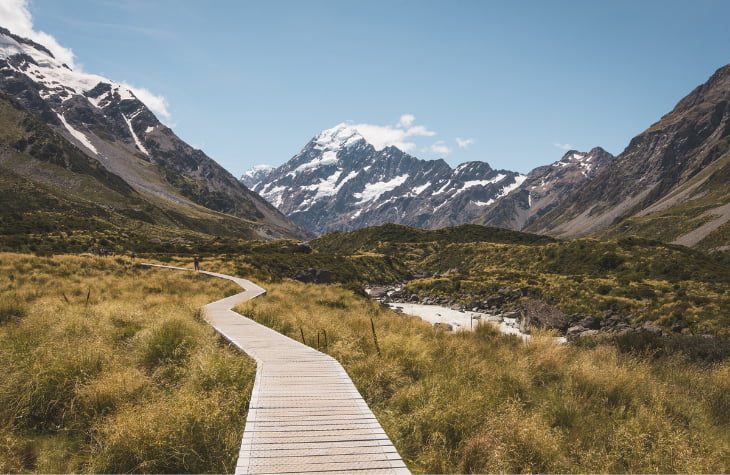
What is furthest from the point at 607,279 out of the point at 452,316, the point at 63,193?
the point at 63,193

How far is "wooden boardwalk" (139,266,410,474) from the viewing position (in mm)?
4672

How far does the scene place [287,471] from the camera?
4.49 metres

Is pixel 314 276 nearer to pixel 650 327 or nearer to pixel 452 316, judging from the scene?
pixel 452 316

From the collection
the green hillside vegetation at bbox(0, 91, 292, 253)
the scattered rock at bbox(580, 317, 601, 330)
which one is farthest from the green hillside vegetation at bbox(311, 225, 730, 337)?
the green hillside vegetation at bbox(0, 91, 292, 253)

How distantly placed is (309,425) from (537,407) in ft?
17.1

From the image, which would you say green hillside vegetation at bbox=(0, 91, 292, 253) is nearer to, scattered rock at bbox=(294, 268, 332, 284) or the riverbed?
scattered rock at bbox=(294, 268, 332, 284)

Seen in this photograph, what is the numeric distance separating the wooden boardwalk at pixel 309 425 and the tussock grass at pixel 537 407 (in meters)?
0.92

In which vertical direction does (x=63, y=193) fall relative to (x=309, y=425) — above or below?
above

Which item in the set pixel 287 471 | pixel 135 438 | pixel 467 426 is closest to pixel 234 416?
pixel 135 438

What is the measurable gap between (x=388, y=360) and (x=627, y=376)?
5.68 m

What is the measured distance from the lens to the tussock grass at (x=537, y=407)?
18.9 ft

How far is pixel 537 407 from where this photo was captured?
7.86 meters

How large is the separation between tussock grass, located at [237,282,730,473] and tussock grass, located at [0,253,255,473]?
3.07 meters

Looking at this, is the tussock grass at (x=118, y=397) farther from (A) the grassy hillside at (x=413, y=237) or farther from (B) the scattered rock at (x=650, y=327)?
(A) the grassy hillside at (x=413, y=237)
